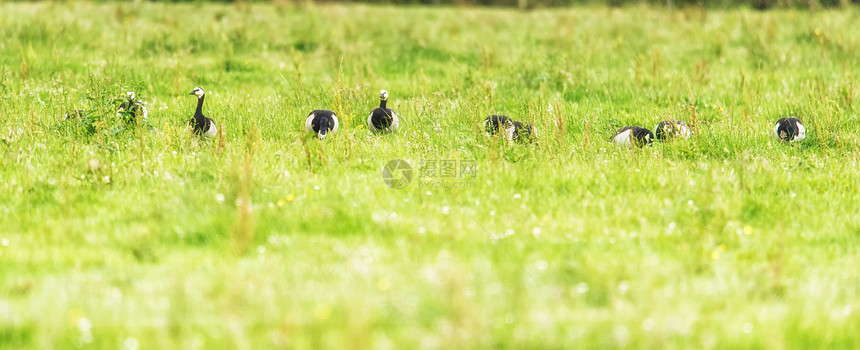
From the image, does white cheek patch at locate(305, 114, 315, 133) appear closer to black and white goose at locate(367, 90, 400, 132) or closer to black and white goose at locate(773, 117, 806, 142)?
black and white goose at locate(367, 90, 400, 132)

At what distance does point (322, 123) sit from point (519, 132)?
2042 millimetres

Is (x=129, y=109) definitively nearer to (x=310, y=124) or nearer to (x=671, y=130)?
(x=310, y=124)

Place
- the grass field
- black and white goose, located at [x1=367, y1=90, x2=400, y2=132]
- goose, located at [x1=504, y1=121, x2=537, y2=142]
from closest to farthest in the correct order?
the grass field
goose, located at [x1=504, y1=121, x2=537, y2=142]
black and white goose, located at [x1=367, y1=90, x2=400, y2=132]

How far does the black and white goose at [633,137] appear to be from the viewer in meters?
7.81

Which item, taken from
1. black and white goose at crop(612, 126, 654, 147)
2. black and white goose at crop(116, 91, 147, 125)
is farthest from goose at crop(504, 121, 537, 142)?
black and white goose at crop(116, 91, 147, 125)

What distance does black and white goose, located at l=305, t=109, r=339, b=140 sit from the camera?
7908 millimetres

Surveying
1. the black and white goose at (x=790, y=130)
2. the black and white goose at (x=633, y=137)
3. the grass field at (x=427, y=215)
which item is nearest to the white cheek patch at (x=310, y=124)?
the grass field at (x=427, y=215)

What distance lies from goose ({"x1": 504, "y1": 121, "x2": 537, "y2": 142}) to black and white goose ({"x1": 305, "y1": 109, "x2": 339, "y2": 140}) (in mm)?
1822

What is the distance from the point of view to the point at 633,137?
25.5 ft

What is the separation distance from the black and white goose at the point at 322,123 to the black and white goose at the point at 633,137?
2.98m

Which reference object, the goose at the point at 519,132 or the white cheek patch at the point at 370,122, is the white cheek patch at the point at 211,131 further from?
the goose at the point at 519,132

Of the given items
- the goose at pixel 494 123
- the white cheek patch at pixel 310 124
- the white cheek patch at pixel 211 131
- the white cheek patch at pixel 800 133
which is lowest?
the white cheek patch at pixel 211 131

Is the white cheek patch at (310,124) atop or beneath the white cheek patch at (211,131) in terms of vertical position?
atop

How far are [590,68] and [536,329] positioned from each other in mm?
8525
